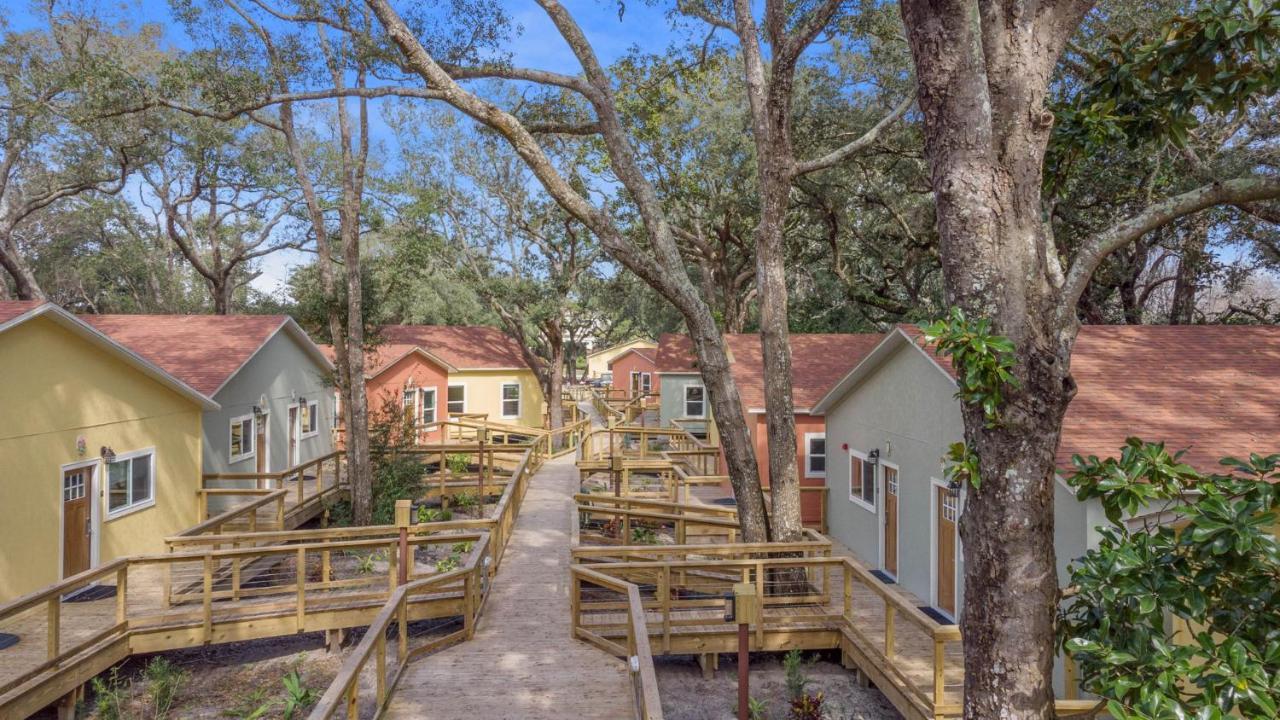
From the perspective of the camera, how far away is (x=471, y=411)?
2775cm

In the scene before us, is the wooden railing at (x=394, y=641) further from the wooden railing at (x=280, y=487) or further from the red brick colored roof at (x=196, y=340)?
the red brick colored roof at (x=196, y=340)

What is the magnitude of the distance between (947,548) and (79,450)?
41.0 feet

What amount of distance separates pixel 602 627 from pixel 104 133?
68.7 feet

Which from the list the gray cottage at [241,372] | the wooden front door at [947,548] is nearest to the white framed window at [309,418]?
the gray cottage at [241,372]

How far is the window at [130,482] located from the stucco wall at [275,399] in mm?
2511

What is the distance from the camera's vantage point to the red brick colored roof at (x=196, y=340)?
1374cm

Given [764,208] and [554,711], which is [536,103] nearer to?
[764,208]

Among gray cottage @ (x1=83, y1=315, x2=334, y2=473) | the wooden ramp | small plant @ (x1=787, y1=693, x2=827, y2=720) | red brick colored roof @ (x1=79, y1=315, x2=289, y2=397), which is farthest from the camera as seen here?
gray cottage @ (x1=83, y1=315, x2=334, y2=473)

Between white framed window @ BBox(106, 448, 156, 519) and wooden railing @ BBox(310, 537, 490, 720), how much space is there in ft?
18.3

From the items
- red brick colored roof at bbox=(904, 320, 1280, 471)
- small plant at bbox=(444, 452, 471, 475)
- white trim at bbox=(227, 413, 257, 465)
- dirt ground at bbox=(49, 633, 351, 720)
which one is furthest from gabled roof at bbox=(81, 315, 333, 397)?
red brick colored roof at bbox=(904, 320, 1280, 471)

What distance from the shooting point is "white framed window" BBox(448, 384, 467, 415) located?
1075 inches

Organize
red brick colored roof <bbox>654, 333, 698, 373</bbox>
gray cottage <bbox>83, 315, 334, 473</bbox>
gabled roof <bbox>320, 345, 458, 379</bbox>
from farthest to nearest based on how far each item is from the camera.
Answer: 1. red brick colored roof <bbox>654, 333, 698, 373</bbox>
2. gabled roof <bbox>320, 345, 458, 379</bbox>
3. gray cottage <bbox>83, 315, 334, 473</bbox>

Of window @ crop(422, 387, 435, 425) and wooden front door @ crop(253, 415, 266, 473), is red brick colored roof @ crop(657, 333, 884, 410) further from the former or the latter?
window @ crop(422, 387, 435, 425)

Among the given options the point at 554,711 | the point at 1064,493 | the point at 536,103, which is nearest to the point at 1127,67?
the point at 1064,493
